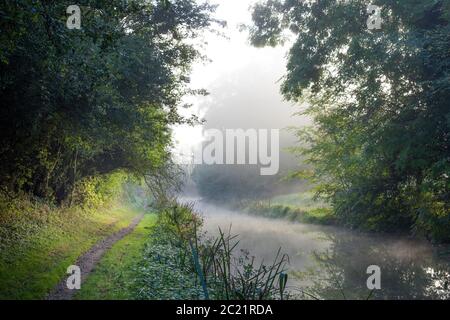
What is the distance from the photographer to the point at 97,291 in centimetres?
1014

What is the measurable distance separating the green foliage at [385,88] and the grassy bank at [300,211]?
671cm

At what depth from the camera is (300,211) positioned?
33.7 metres

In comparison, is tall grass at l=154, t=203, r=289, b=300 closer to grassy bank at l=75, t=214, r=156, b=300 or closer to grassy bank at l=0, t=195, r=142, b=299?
grassy bank at l=75, t=214, r=156, b=300

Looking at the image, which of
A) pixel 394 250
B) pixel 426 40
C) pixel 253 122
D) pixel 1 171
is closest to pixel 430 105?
pixel 426 40

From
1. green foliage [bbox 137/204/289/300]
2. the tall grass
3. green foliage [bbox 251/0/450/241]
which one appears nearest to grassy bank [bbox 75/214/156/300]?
green foliage [bbox 137/204/289/300]

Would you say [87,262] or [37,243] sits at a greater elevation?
[37,243]

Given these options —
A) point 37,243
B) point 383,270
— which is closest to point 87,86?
point 37,243

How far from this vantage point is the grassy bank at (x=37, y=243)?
33.3 ft

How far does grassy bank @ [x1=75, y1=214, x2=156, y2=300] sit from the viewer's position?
9.89m

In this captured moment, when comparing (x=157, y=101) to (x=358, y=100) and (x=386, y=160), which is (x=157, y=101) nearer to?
(x=358, y=100)

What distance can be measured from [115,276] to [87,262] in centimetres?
248

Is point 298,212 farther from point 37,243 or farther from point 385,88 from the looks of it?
point 37,243

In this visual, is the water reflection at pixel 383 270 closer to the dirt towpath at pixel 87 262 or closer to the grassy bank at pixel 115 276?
Result: the grassy bank at pixel 115 276
